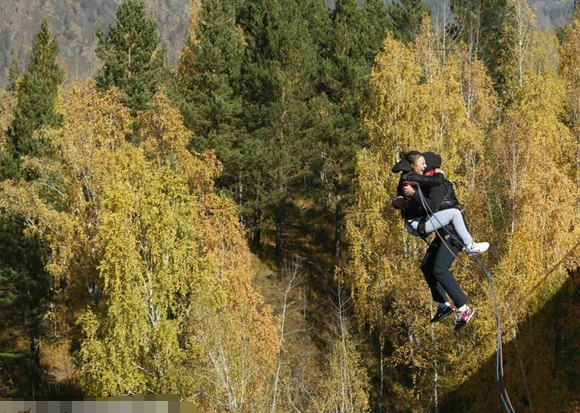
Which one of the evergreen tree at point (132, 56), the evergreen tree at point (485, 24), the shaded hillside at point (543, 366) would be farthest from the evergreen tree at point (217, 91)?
the evergreen tree at point (485, 24)

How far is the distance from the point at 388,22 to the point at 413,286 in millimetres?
27921

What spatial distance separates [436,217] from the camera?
9094 millimetres

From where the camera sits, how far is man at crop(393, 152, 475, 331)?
8.96 meters

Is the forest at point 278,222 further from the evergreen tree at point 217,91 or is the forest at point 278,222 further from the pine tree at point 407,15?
the pine tree at point 407,15

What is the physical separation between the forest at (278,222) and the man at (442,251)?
14.6ft

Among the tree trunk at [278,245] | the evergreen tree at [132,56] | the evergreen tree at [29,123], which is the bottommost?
the tree trunk at [278,245]

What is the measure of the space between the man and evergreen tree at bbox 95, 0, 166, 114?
87.4 ft

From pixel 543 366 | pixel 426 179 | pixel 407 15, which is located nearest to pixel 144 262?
pixel 543 366

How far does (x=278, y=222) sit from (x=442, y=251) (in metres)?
28.6

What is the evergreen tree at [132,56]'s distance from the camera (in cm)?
3431

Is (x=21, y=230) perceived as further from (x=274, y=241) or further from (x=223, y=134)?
(x=274, y=241)

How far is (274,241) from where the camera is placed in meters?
41.5

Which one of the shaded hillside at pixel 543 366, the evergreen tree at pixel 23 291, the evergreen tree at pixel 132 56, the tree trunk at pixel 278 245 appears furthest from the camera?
the tree trunk at pixel 278 245

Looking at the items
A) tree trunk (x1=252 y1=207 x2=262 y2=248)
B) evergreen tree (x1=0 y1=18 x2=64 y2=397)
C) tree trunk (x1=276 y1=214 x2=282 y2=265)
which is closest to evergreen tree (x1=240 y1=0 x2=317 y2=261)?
tree trunk (x1=252 y1=207 x2=262 y2=248)
